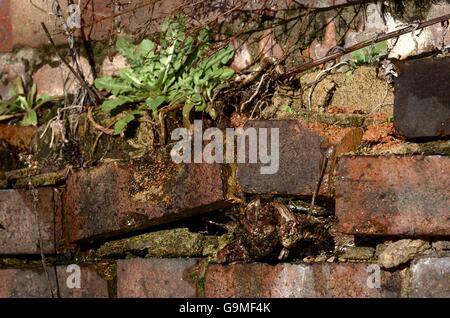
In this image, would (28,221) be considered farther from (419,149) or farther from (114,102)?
(419,149)

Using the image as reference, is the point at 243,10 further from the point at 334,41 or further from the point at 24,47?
the point at 24,47

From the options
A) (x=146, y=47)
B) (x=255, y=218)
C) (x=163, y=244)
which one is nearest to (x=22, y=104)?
(x=146, y=47)

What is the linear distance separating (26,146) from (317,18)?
3.01 ft

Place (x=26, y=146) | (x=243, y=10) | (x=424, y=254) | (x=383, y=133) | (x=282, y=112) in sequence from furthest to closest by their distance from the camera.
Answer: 1. (x=26, y=146)
2. (x=243, y=10)
3. (x=282, y=112)
4. (x=383, y=133)
5. (x=424, y=254)

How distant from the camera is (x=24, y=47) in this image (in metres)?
2.33

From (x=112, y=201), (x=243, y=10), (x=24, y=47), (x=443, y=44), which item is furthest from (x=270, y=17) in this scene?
(x=24, y=47)

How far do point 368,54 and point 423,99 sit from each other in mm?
281

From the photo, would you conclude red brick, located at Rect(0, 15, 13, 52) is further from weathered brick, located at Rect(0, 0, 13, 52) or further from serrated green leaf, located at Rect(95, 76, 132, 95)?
serrated green leaf, located at Rect(95, 76, 132, 95)

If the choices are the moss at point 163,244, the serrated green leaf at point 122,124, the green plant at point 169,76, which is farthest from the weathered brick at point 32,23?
the moss at point 163,244

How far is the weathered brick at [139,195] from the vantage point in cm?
185

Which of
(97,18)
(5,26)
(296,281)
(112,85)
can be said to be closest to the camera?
(296,281)

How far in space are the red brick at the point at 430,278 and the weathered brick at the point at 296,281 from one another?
0.15 ft

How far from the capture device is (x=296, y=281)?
1742 millimetres
